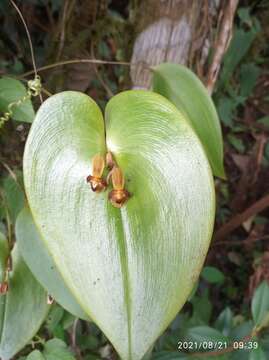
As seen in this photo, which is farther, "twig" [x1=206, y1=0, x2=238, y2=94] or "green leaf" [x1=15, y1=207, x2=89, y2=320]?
"twig" [x1=206, y1=0, x2=238, y2=94]

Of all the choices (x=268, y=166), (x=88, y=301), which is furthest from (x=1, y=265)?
Answer: (x=268, y=166)

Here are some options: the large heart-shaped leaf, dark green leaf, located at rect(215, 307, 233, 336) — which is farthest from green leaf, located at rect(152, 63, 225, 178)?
dark green leaf, located at rect(215, 307, 233, 336)

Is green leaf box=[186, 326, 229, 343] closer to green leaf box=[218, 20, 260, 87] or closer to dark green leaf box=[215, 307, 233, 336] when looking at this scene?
dark green leaf box=[215, 307, 233, 336]

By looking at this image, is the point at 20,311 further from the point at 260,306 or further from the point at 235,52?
the point at 235,52

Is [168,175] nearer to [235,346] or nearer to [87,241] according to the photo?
[87,241]

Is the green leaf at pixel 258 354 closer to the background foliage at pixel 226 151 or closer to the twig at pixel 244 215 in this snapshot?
the background foliage at pixel 226 151
